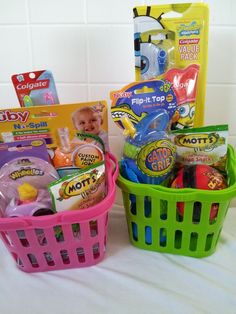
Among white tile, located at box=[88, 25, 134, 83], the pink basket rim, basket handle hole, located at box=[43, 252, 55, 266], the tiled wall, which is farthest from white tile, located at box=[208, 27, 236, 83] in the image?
basket handle hole, located at box=[43, 252, 55, 266]

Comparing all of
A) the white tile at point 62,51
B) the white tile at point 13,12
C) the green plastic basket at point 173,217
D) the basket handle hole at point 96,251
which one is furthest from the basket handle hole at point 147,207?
the white tile at point 13,12

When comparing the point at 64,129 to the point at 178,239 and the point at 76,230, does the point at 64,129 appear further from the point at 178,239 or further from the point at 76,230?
the point at 178,239

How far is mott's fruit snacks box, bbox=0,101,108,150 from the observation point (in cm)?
54

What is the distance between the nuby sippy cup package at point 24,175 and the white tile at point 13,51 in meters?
0.24

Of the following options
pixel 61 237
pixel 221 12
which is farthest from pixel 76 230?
pixel 221 12

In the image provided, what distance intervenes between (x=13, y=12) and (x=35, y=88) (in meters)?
0.21

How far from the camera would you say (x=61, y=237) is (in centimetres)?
52

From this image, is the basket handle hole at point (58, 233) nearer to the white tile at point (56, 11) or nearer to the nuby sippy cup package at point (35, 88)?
the nuby sippy cup package at point (35, 88)

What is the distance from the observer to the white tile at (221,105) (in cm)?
70

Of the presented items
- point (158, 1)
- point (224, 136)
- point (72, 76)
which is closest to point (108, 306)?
point (224, 136)

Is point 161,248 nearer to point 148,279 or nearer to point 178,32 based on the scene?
point 148,279

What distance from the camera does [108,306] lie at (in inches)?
18.7

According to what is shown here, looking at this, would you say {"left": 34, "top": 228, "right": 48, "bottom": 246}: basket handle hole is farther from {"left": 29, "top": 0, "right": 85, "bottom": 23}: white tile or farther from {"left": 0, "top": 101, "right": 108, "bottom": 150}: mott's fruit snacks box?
{"left": 29, "top": 0, "right": 85, "bottom": 23}: white tile

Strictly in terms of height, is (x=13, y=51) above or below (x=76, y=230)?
above
